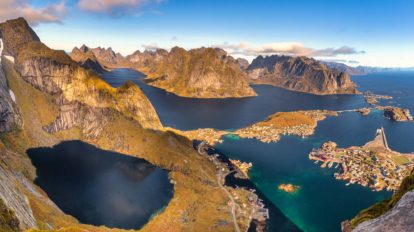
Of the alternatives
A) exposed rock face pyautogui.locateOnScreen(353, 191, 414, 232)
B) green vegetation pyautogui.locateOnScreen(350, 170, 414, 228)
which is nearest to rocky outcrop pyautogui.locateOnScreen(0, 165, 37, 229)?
green vegetation pyautogui.locateOnScreen(350, 170, 414, 228)

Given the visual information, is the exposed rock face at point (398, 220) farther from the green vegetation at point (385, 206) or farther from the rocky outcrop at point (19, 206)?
the rocky outcrop at point (19, 206)

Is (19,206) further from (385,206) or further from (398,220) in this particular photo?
(398,220)

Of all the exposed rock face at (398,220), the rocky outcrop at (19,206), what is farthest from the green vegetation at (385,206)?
the rocky outcrop at (19,206)

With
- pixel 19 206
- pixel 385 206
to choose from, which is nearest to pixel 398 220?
pixel 385 206

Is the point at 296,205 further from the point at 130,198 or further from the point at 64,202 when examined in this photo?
the point at 64,202

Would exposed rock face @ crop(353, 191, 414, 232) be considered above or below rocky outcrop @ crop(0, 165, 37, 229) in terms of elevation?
above

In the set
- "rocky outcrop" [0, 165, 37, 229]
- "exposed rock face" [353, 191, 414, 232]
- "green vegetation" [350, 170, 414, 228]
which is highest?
"exposed rock face" [353, 191, 414, 232]

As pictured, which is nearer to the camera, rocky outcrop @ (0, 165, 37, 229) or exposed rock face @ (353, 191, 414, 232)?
exposed rock face @ (353, 191, 414, 232)

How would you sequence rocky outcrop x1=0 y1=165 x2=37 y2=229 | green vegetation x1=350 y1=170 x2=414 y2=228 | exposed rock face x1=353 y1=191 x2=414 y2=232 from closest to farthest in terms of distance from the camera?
exposed rock face x1=353 y1=191 x2=414 y2=232, green vegetation x1=350 y1=170 x2=414 y2=228, rocky outcrop x1=0 y1=165 x2=37 y2=229

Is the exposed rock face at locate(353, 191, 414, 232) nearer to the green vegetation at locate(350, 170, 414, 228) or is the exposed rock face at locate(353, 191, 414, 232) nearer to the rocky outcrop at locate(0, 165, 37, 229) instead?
the green vegetation at locate(350, 170, 414, 228)
